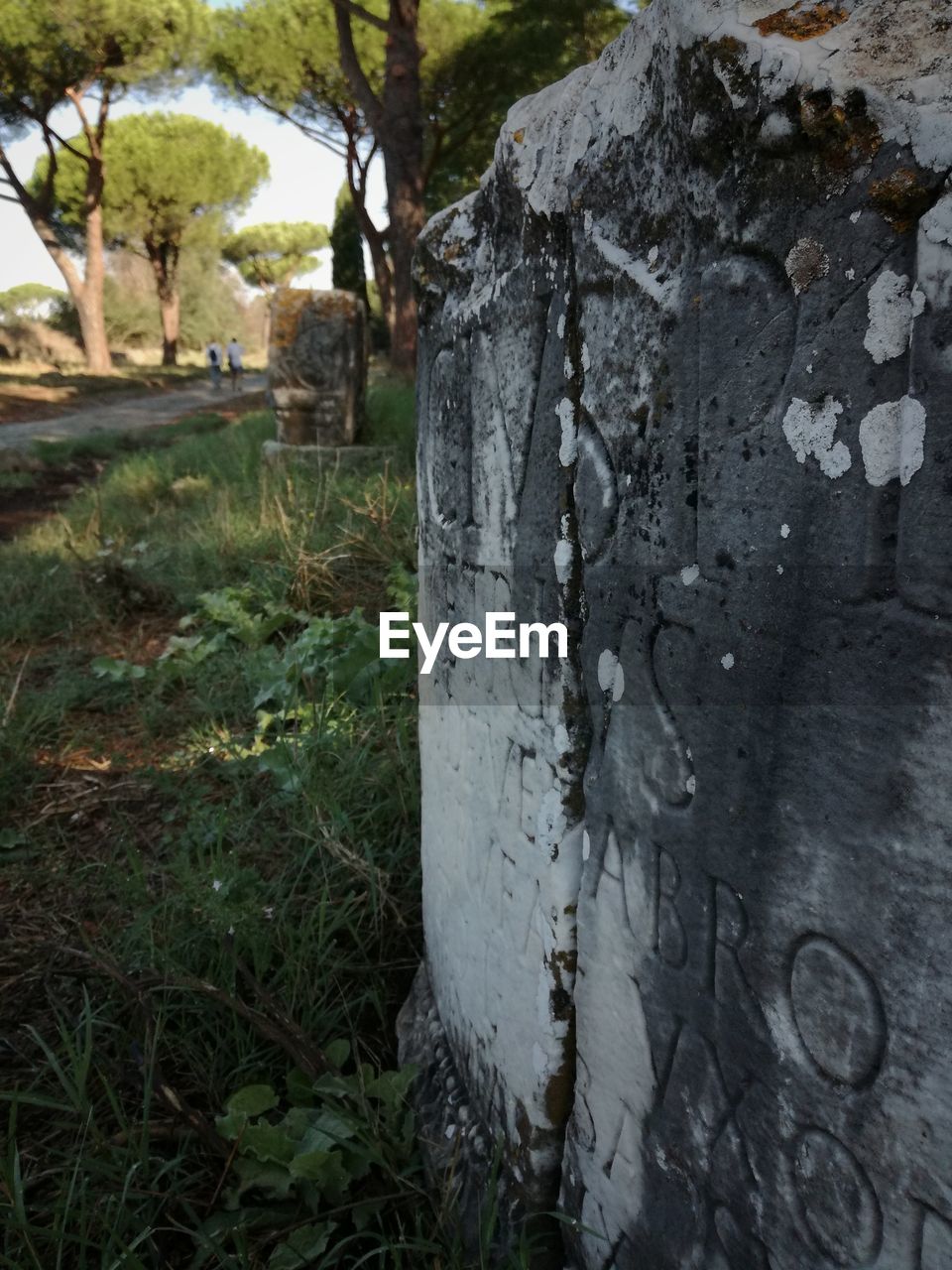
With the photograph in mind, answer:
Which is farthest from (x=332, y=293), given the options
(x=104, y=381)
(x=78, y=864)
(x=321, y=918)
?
(x=104, y=381)

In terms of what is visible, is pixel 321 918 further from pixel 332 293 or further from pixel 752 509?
pixel 332 293

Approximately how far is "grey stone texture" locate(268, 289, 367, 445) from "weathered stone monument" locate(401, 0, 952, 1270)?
19.3 feet

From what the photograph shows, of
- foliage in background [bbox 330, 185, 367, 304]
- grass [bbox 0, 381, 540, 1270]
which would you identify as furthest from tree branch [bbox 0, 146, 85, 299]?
grass [bbox 0, 381, 540, 1270]

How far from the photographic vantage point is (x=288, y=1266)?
4.03 feet

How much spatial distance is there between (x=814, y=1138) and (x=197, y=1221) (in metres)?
0.89

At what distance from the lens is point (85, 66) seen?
703 inches

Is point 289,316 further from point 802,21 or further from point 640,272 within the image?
point 802,21

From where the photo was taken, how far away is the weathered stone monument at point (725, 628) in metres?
0.64

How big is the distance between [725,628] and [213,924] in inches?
53.6

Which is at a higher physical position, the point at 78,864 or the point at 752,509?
the point at 752,509

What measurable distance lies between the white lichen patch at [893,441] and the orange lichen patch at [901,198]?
0.12 meters

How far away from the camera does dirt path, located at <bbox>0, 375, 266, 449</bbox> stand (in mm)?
12078

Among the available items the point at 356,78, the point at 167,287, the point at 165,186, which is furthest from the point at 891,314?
the point at 167,287

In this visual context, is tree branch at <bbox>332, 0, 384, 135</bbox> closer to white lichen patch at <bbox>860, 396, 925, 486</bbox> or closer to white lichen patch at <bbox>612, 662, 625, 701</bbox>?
white lichen patch at <bbox>612, 662, 625, 701</bbox>
